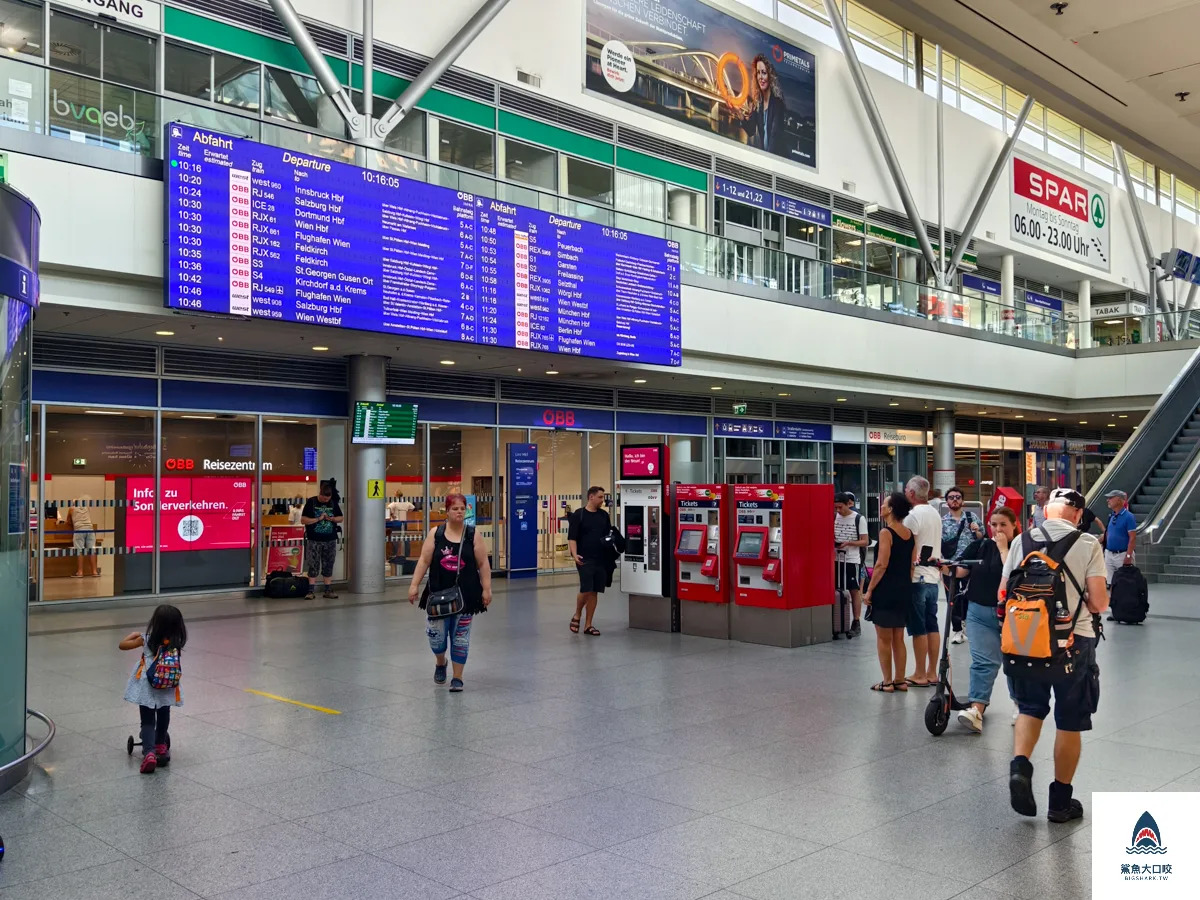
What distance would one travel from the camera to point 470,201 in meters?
15.0

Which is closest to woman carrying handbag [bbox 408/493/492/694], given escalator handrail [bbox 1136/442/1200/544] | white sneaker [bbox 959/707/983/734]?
white sneaker [bbox 959/707/983/734]

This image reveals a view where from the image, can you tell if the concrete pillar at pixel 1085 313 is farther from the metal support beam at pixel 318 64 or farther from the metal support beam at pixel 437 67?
the metal support beam at pixel 318 64

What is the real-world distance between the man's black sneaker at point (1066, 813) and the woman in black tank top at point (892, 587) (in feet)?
10.1

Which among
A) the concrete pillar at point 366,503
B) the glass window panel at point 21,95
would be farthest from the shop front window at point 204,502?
the glass window panel at point 21,95

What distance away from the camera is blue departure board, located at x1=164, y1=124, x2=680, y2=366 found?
12.2 meters

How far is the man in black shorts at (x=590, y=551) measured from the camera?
1156 centimetres

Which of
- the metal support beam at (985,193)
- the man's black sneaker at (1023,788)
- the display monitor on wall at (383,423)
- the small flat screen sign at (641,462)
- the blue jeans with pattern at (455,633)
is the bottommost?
the man's black sneaker at (1023,788)

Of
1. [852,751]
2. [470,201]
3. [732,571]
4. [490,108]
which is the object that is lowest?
[852,751]

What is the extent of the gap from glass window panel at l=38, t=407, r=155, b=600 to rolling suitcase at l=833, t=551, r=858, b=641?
9.49m

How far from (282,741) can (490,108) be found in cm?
1302

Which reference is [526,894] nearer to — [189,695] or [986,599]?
[986,599]

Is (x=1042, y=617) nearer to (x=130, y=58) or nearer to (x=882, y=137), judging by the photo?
(x=130, y=58)

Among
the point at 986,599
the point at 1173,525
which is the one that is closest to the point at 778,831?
the point at 986,599

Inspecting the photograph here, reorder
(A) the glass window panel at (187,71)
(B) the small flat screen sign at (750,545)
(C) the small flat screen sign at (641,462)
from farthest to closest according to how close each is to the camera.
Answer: (A) the glass window panel at (187,71)
(C) the small flat screen sign at (641,462)
(B) the small flat screen sign at (750,545)
